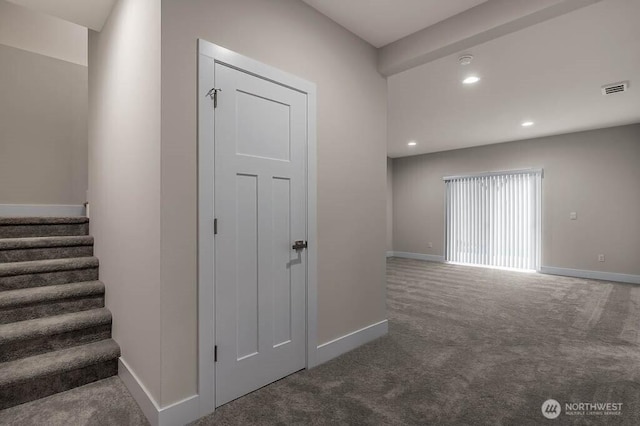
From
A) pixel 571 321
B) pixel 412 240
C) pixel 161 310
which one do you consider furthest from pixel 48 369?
pixel 412 240

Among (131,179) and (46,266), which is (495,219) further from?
(46,266)

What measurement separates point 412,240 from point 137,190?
749 centimetres

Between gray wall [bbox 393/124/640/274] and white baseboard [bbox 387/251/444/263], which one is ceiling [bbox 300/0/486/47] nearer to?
gray wall [bbox 393/124/640/274]

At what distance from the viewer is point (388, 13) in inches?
98.5

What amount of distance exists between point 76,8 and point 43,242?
1929 millimetres

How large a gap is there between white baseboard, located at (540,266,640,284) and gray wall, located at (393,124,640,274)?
72 millimetres

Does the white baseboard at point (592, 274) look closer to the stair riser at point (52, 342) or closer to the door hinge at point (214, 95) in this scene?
the door hinge at point (214, 95)

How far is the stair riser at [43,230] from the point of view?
2898 millimetres

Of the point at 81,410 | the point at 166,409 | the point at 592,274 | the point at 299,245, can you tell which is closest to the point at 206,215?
the point at 299,245

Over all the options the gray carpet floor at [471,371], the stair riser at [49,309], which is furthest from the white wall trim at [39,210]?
the gray carpet floor at [471,371]

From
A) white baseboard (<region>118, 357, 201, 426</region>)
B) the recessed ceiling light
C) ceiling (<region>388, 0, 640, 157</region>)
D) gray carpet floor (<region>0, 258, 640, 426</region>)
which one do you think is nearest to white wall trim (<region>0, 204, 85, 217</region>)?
gray carpet floor (<region>0, 258, 640, 426</region>)

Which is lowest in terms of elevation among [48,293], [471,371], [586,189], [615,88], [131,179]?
[471,371]

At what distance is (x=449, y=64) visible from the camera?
11.0 feet

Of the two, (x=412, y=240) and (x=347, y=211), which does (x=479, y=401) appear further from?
(x=412, y=240)
